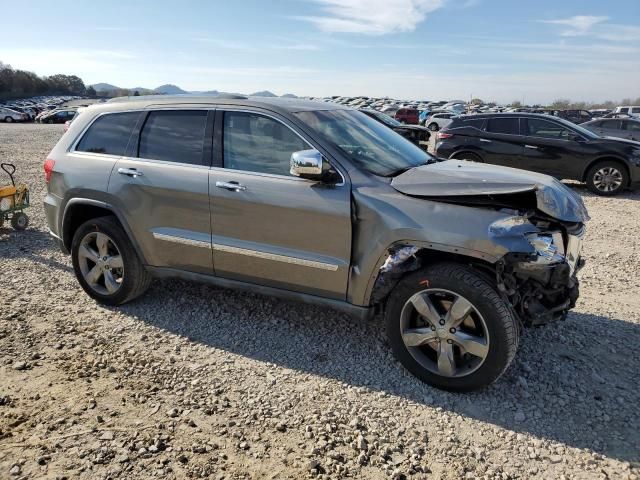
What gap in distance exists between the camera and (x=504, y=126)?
1120 centimetres

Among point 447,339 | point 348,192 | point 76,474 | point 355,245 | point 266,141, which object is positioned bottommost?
point 76,474

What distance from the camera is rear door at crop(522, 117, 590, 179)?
10.4 metres

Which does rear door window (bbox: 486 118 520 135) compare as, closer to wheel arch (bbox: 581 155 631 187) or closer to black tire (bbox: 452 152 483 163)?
black tire (bbox: 452 152 483 163)

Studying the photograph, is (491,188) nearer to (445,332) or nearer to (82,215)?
(445,332)

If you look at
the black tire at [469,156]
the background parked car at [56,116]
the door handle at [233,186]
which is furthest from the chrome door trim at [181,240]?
the background parked car at [56,116]

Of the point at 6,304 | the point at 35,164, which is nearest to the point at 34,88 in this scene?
the point at 35,164

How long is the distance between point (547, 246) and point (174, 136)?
2914 mm

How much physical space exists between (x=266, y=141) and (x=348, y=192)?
83 centimetres

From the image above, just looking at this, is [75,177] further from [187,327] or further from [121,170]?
[187,327]

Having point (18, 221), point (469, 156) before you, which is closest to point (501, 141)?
point (469, 156)

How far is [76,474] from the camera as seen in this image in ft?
8.38

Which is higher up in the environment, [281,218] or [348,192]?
[348,192]

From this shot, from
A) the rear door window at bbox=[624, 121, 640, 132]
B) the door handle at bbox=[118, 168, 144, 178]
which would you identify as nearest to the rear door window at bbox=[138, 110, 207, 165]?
the door handle at bbox=[118, 168, 144, 178]

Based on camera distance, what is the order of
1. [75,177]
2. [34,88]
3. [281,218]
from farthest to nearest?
1. [34,88]
2. [75,177]
3. [281,218]
